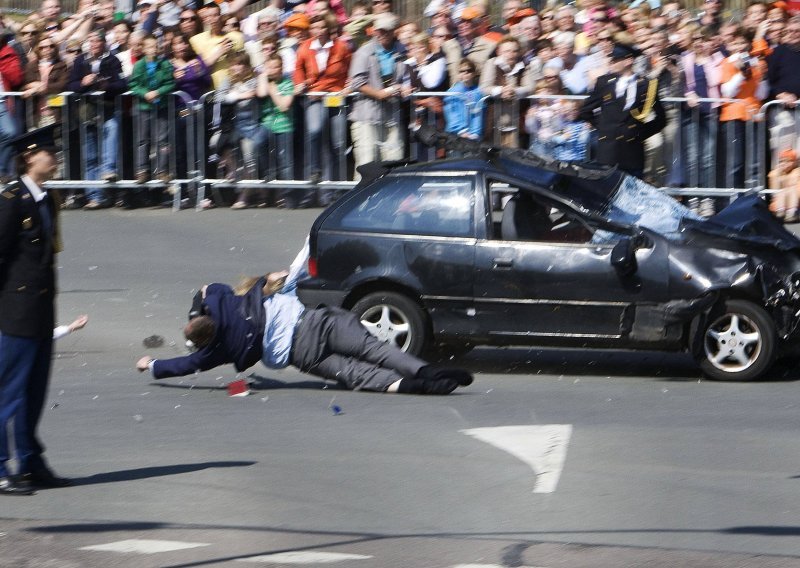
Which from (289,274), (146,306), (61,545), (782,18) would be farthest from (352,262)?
(782,18)

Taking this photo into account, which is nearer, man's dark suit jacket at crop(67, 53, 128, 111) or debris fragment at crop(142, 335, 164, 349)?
debris fragment at crop(142, 335, 164, 349)

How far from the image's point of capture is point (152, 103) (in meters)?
18.4

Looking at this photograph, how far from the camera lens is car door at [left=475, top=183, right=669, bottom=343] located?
1197cm

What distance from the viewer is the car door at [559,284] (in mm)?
11969

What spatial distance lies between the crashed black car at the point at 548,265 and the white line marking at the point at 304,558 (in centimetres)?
498

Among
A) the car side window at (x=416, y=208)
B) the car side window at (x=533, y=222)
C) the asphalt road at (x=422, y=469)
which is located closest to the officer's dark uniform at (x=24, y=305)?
the asphalt road at (x=422, y=469)

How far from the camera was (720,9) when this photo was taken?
19156 mm

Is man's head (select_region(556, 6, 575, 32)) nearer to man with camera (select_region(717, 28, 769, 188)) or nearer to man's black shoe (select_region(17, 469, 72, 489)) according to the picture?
man with camera (select_region(717, 28, 769, 188))

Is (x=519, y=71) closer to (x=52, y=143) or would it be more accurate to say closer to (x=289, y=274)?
(x=289, y=274)

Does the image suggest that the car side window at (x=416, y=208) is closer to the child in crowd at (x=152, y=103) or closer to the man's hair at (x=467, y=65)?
the man's hair at (x=467, y=65)

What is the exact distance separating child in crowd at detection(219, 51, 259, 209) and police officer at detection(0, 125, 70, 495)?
384 inches

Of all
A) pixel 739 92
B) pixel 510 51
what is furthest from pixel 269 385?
pixel 739 92

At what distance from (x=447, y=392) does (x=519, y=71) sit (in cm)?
706

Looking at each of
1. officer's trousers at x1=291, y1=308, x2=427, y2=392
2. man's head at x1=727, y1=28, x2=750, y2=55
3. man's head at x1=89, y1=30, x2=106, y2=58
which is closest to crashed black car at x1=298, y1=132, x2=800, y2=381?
officer's trousers at x1=291, y1=308, x2=427, y2=392
